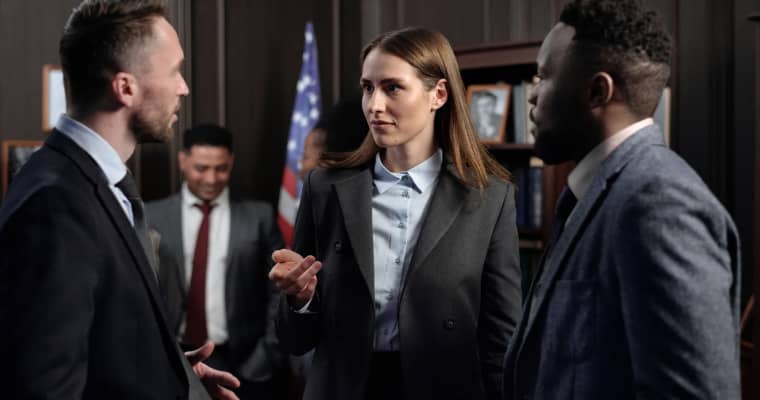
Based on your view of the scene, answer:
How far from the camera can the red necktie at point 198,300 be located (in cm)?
378

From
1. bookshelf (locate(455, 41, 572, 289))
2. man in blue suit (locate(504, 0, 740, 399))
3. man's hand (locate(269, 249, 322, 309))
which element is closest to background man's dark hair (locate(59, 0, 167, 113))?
man's hand (locate(269, 249, 322, 309))

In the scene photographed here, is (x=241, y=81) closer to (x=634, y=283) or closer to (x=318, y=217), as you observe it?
(x=318, y=217)

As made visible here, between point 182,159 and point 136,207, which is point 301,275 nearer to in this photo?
point 136,207

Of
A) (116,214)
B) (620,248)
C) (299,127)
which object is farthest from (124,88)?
(299,127)

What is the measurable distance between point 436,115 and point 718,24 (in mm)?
2135

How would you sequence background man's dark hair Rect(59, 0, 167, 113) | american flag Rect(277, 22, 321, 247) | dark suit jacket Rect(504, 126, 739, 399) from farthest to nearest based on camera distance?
1. american flag Rect(277, 22, 321, 247)
2. background man's dark hair Rect(59, 0, 167, 113)
3. dark suit jacket Rect(504, 126, 739, 399)

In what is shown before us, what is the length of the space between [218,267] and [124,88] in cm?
252

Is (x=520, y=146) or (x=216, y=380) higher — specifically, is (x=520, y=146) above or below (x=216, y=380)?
above

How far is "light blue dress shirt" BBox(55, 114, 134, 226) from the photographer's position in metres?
1.38

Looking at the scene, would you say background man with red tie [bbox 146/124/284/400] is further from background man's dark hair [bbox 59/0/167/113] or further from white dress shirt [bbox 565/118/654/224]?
white dress shirt [bbox 565/118/654/224]

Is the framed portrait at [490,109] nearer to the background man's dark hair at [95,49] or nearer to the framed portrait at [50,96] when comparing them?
the framed portrait at [50,96]

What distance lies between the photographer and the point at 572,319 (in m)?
1.32

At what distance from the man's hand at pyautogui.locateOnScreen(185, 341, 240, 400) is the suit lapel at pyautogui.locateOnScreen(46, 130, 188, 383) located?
303 mm

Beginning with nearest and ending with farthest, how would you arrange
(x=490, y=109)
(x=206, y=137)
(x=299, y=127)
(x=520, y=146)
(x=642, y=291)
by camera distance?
(x=642, y=291) → (x=520, y=146) → (x=490, y=109) → (x=206, y=137) → (x=299, y=127)
